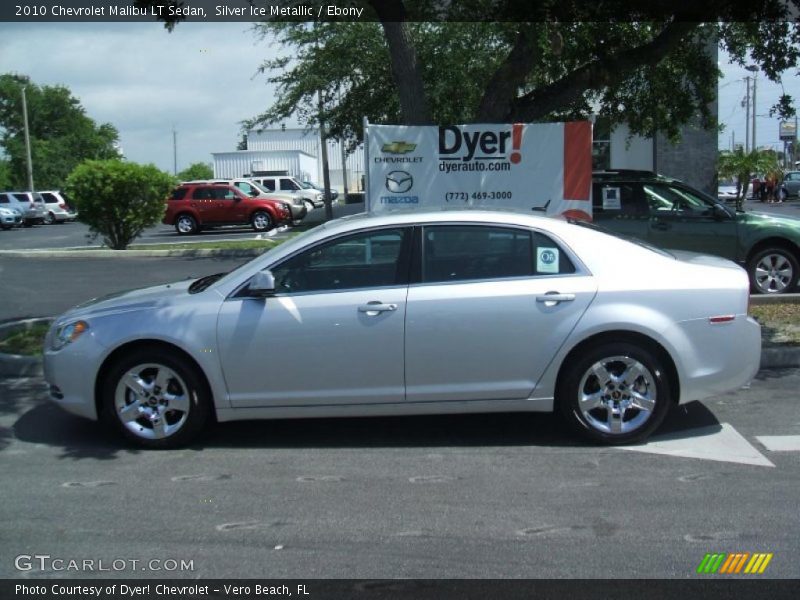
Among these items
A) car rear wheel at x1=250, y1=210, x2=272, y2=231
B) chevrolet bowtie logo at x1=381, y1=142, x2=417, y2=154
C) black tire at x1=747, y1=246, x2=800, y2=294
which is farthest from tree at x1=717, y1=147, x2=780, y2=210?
chevrolet bowtie logo at x1=381, y1=142, x2=417, y2=154

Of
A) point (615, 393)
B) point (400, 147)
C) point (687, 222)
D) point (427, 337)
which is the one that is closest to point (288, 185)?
point (400, 147)

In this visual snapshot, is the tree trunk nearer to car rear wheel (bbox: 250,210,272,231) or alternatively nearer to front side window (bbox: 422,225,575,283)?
front side window (bbox: 422,225,575,283)

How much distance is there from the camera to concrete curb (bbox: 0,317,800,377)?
7.97m

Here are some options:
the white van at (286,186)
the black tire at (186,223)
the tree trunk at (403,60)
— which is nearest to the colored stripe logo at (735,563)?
the tree trunk at (403,60)

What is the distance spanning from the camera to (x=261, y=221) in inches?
1165

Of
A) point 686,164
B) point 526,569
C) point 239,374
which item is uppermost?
point 686,164

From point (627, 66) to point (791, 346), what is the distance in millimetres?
4389

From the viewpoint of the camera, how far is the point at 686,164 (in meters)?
22.9

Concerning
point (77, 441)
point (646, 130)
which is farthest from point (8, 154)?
point (77, 441)

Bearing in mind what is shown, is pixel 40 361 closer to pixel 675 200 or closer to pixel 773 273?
pixel 675 200

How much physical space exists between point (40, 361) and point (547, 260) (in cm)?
492

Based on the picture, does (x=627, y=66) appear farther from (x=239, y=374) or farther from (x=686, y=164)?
(x=686, y=164)

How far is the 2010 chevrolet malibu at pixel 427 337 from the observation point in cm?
569

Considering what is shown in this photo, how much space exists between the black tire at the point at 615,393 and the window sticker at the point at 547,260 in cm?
60
